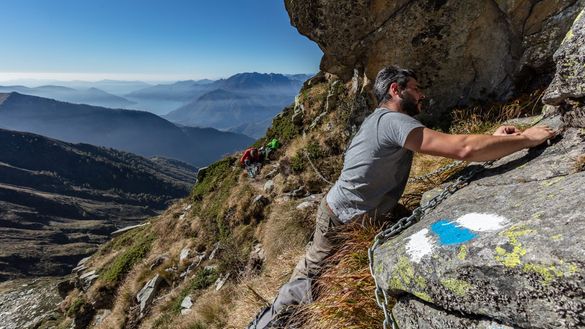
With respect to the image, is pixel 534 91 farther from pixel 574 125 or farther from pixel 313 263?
pixel 313 263

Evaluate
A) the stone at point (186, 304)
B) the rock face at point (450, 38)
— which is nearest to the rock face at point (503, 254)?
the rock face at point (450, 38)

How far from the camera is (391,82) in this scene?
15.5 ft

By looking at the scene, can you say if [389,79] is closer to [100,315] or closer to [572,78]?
[572,78]

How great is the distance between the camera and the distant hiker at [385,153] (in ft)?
13.0

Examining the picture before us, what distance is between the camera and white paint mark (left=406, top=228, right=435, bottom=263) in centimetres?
313

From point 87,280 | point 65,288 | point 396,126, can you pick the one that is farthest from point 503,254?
point 65,288

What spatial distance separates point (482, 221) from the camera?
3.08 m

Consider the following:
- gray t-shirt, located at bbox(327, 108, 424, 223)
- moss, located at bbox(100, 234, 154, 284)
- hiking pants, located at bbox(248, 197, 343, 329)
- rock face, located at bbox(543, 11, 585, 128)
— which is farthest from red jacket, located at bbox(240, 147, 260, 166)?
rock face, located at bbox(543, 11, 585, 128)

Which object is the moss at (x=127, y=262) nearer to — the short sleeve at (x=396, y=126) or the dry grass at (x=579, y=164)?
the short sleeve at (x=396, y=126)

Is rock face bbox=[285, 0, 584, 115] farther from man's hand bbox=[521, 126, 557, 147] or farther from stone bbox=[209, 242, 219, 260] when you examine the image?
stone bbox=[209, 242, 219, 260]

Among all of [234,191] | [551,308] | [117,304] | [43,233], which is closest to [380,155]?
[551,308]

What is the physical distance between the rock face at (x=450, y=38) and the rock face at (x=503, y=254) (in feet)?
20.4

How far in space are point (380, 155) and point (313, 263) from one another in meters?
1.97

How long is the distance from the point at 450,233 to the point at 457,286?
0.55m
